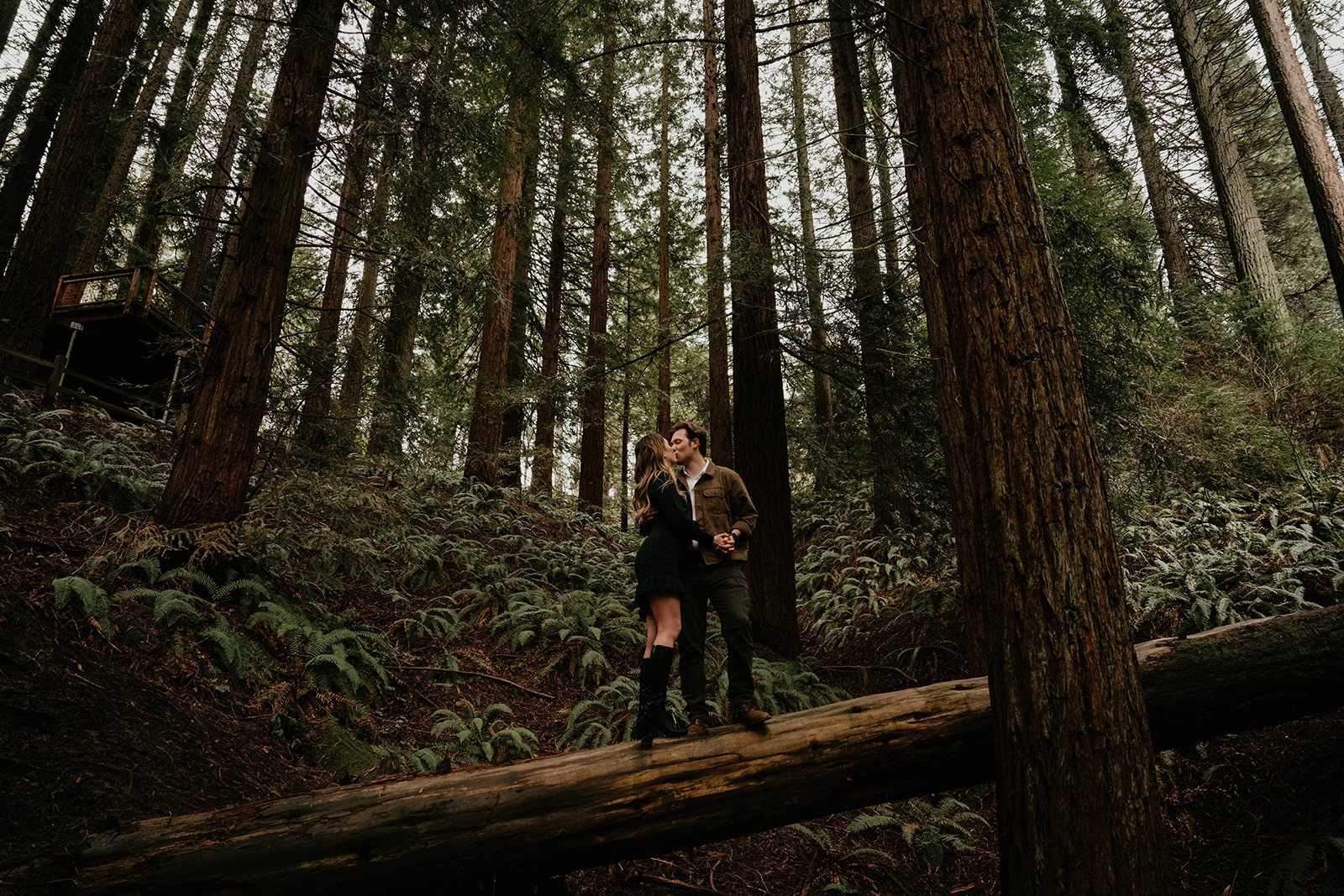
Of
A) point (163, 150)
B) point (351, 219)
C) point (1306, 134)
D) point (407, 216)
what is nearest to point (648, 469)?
point (407, 216)

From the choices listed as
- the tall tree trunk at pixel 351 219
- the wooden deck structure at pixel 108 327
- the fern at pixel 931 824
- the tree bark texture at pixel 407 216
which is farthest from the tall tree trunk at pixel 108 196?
the fern at pixel 931 824

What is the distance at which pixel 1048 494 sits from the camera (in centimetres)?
320

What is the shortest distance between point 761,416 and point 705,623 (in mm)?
4294

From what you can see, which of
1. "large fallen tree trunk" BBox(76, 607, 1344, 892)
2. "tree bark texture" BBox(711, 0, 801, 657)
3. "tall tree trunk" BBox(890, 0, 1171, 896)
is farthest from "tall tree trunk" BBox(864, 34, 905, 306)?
"large fallen tree trunk" BBox(76, 607, 1344, 892)

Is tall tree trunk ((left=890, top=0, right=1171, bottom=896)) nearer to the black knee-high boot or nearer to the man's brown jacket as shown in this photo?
the man's brown jacket

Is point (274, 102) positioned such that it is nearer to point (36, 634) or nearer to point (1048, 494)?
point (36, 634)

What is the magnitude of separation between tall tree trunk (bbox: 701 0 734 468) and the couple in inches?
163

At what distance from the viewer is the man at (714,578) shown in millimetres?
4562

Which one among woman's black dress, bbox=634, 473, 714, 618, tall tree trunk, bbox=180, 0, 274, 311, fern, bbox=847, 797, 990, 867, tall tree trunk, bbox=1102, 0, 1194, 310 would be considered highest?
tall tree trunk, bbox=1102, 0, 1194, 310

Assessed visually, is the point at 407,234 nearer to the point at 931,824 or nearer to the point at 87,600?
the point at 87,600

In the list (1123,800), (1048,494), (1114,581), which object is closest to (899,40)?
(1048,494)

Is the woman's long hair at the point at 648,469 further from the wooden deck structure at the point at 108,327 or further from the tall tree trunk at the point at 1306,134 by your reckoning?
the tall tree trunk at the point at 1306,134

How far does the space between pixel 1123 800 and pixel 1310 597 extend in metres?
5.89

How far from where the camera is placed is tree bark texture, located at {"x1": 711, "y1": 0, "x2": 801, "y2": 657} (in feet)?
27.7
